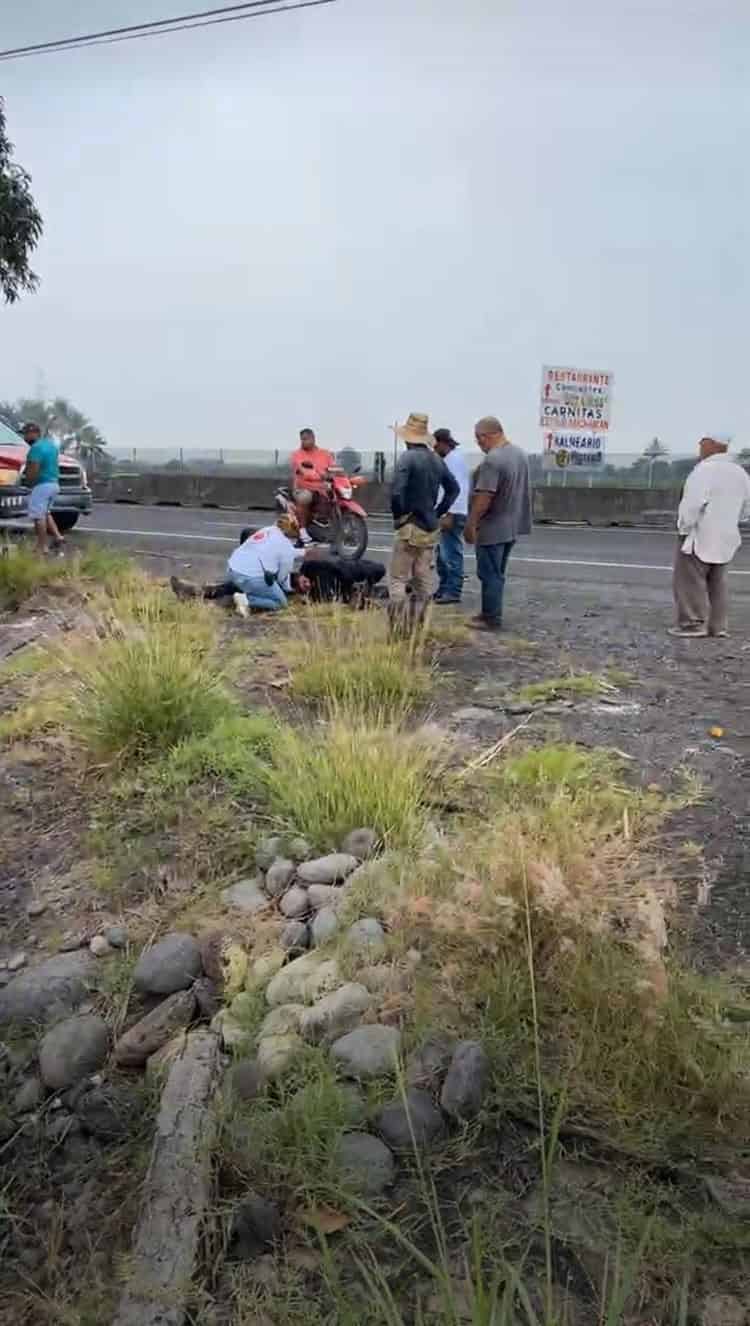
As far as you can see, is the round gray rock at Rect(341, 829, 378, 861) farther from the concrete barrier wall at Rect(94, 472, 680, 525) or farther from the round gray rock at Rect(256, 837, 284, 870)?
the concrete barrier wall at Rect(94, 472, 680, 525)

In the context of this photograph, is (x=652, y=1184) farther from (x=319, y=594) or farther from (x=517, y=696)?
(x=319, y=594)

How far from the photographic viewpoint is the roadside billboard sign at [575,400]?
81.7 ft

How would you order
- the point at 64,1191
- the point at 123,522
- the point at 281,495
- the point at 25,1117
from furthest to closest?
the point at 123,522, the point at 281,495, the point at 25,1117, the point at 64,1191

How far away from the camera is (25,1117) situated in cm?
320

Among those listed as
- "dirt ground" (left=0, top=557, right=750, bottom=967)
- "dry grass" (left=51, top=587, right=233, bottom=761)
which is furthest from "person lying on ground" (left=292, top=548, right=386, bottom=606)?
"dry grass" (left=51, top=587, right=233, bottom=761)

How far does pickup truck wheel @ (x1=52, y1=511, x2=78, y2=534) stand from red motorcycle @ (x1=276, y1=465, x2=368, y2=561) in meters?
6.43

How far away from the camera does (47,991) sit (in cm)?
365

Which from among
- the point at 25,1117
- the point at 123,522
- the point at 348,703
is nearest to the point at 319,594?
the point at 348,703

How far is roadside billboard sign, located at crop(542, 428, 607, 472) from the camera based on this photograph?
82.4 feet

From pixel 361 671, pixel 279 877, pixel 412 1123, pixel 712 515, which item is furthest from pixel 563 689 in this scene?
pixel 412 1123

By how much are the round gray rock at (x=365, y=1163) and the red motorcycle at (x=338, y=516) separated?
33.3 ft

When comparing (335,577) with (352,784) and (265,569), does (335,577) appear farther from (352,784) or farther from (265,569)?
(352,784)

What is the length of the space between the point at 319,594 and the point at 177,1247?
7335mm

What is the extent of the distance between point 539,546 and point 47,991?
14.4m
